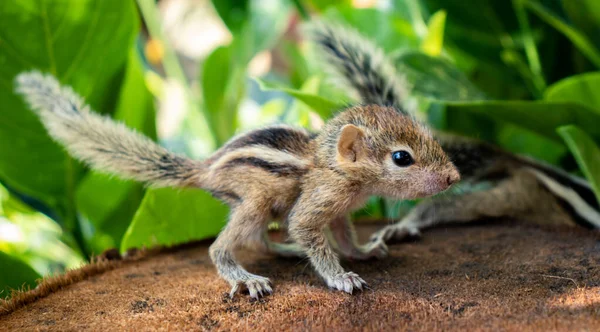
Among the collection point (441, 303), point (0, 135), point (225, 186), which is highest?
point (0, 135)

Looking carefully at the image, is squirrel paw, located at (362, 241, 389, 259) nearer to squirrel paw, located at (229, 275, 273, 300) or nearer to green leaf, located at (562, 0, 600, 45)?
squirrel paw, located at (229, 275, 273, 300)

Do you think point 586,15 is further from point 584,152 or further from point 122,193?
point 122,193

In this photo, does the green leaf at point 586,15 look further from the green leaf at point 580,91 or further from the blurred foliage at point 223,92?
the green leaf at point 580,91

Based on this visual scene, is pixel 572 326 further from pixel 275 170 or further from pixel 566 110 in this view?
pixel 566 110

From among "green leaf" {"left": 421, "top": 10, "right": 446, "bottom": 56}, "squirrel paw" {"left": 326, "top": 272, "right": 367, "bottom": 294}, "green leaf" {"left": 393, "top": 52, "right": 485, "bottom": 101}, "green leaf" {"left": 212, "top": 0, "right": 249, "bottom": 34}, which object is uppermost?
"green leaf" {"left": 212, "top": 0, "right": 249, "bottom": 34}

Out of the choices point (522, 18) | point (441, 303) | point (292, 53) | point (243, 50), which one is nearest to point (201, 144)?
point (243, 50)

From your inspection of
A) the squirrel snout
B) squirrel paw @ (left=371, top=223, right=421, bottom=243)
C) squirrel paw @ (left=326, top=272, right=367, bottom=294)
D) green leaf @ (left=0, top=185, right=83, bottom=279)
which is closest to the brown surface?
squirrel paw @ (left=326, top=272, right=367, bottom=294)

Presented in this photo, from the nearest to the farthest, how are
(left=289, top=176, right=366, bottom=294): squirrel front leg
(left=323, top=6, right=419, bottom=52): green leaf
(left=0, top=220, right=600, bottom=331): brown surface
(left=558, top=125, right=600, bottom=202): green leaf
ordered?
(left=0, top=220, right=600, bottom=331): brown surface
(left=289, top=176, right=366, bottom=294): squirrel front leg
(left=558, top=125, right=600, bottom=202): green leaf
(left=323, top=6, right=419, bottom=52): green leaf
